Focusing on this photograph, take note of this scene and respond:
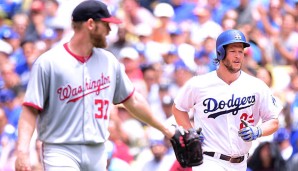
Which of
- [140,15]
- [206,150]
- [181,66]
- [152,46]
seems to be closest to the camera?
[206,150]

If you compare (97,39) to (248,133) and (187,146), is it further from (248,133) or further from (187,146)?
(248,133)

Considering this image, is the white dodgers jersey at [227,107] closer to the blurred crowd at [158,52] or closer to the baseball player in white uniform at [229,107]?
the baseball player in white uniform at [229,107]

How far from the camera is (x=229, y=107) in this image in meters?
8.53

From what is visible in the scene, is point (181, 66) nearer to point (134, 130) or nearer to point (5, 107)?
point (134, 130)

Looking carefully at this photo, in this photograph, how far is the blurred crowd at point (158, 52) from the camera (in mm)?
11648

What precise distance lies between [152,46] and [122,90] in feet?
24.4

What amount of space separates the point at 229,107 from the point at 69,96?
1841 mm

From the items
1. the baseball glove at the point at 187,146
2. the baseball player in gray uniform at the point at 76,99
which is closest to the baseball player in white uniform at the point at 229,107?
the baseball glove at the point at 187,146

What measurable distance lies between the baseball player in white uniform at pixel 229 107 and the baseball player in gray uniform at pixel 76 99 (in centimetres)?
117

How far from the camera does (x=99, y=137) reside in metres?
7.28

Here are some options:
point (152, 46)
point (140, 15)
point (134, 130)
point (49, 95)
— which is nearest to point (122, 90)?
point (49, 95)

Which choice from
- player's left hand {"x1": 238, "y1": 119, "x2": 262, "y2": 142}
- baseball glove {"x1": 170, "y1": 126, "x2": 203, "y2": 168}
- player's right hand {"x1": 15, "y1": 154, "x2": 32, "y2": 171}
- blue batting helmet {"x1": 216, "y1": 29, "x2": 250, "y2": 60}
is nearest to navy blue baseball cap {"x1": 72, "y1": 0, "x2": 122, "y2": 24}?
baseball glove {"x1": 170, "y1": 126, "x2": 203, "y2": 168}

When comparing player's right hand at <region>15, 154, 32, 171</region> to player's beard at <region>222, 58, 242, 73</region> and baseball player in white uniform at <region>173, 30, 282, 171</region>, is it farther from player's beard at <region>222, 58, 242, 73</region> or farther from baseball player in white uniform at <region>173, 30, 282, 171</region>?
player's beard at <region>222, 58, 242, 73</region>

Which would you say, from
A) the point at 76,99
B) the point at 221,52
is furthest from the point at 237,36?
the point at 76,99
